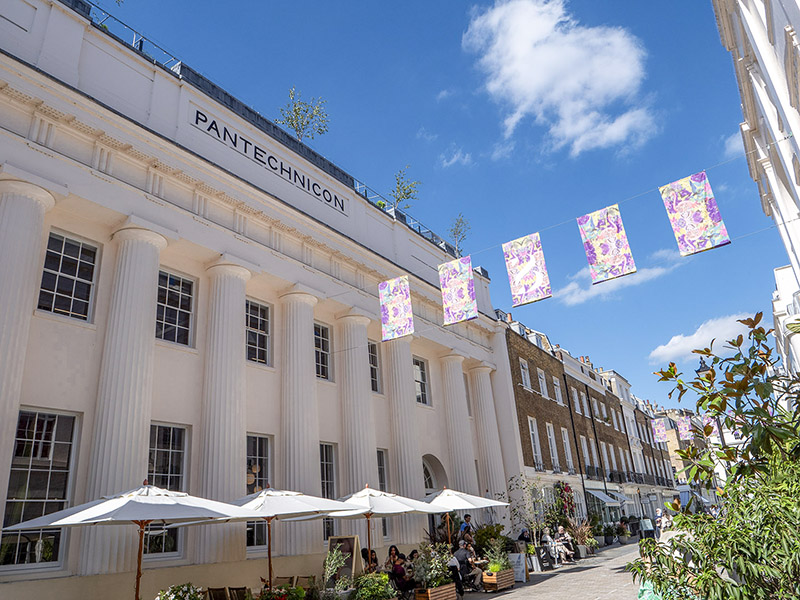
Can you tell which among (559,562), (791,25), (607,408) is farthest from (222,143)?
(607,408)

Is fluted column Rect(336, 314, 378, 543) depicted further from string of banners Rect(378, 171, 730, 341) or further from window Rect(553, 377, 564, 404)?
window Rect(553, 377, 564, 404)

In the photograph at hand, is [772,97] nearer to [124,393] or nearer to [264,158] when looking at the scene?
[264,158]

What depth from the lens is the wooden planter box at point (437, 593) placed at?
38.5 feet

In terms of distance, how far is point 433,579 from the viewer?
12188mm

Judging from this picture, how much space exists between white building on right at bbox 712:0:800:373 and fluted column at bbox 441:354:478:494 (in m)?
10.6

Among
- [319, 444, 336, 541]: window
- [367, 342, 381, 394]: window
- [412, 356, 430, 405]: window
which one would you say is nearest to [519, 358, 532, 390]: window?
[412, 356, 430, 405]: window

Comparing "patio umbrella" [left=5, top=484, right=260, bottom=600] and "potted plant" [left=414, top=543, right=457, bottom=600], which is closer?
"patio umbrella" [left=5, top=484, right=260, bottom=600]

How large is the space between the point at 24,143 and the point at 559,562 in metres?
19.9

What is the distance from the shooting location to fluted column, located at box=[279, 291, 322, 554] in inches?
544

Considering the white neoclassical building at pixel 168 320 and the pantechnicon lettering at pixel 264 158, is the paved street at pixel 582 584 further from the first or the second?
the pantechnicon lettering at pixel 264 158

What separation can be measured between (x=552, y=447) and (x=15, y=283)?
23.7m

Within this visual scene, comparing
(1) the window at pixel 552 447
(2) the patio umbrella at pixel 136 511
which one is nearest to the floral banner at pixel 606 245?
(2) the patio umbrella at pixel 136 511

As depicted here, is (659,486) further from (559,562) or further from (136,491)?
(136,491)

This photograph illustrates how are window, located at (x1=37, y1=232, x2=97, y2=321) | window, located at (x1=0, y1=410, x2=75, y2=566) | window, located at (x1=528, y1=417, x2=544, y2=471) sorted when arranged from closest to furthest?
window, located at (x1=0, y1=410, x2=75, y2=566), window, located at (x1=37, y1=232, x2=97, y2=321), window, located at (x1=528, y1=417, x2=544, y2=471)
